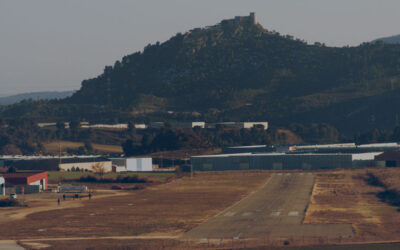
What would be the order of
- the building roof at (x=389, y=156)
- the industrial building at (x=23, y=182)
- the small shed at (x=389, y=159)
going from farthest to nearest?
the building roof at (x=389, y=156), the small shed at (x=389, y=159), the industrial building at (x=23, y=182)

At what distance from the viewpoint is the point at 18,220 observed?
4060 inches

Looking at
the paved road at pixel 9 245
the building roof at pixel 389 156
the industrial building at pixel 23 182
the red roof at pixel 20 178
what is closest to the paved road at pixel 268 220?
the paved road at pixel 9 245

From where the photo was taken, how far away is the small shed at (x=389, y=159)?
19510 centimetres

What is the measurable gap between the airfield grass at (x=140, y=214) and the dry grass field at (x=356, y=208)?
46.5 ft

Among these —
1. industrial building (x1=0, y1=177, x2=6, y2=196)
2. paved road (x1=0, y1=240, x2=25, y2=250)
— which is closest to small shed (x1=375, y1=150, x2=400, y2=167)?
industrial building (x1=0, y1=177, x2=6, y2=196)

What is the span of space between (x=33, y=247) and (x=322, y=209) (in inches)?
1729

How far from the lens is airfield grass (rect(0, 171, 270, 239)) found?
298 feet

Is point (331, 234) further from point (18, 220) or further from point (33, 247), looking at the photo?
point (18, 220)

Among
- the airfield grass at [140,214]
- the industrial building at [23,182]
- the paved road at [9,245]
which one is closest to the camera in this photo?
the paved road at [9,245]

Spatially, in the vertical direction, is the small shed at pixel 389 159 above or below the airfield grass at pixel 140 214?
above

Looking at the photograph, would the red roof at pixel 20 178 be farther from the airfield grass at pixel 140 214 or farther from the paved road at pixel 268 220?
the paved road at pixel 268 220

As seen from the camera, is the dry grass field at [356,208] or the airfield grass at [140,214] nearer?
the dry grass field at [356,208]

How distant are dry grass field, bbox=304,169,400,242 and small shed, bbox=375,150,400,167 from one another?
110 feet

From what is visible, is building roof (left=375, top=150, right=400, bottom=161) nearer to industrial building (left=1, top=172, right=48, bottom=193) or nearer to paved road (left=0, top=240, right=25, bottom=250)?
industrial building (left=1, top=172, right=48, bottom=193)
